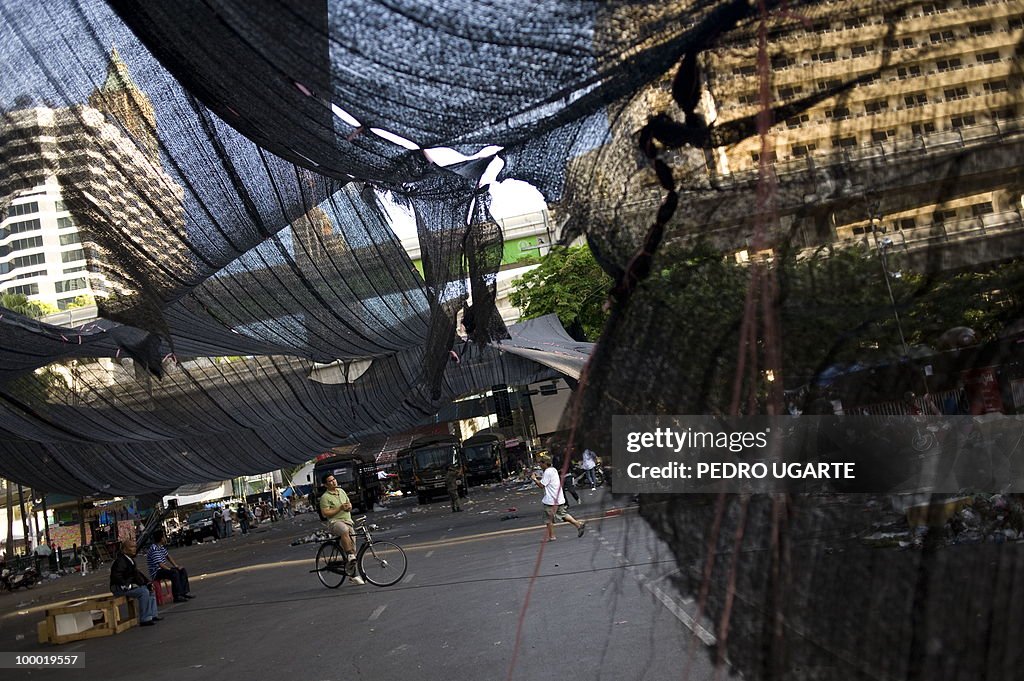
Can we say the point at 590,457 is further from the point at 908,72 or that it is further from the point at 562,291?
the point at 562,291

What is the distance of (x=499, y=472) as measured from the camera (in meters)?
46.5

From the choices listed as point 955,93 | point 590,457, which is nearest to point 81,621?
point 590,457

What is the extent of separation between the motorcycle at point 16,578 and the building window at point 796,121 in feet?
97.0

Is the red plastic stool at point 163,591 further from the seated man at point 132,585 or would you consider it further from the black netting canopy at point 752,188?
the black netting canopy at point 752,188

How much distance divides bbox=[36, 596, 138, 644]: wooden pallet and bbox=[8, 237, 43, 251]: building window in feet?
15.8

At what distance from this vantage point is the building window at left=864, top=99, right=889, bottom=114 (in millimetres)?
2969

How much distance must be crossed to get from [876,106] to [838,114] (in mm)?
114

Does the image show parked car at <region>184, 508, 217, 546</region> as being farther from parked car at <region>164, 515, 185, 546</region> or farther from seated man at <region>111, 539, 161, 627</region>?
seated man at <region>111, 539, 161, 627</region>

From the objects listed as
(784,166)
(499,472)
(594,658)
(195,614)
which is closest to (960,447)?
(784,166)

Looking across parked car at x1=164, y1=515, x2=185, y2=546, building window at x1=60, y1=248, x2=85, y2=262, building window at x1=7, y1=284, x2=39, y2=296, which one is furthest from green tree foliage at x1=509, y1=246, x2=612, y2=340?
parked car at x1=164, y1=515, x2=185, y2=546

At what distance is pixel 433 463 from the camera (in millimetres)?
40125

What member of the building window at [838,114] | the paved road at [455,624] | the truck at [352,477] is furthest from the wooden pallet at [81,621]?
the truck at [352,477]

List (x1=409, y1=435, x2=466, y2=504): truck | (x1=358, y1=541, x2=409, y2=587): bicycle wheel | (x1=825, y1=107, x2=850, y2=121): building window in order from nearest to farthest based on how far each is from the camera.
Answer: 1. (x1=825, y1=107, x2=850, y2=121): building window
2. (x1=358, y1=541, x2=409, y2=587): bicycle wheel
3. (x1=409, y1=435, x2=466, y2=504): truck

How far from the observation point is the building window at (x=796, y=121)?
3.07 metres
